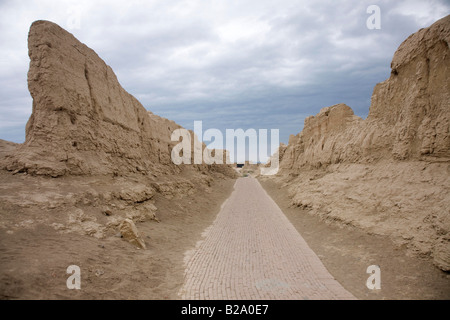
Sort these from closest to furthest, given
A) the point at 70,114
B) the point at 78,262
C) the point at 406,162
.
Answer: the point at 78,262
the point at 406,162
the point at 70,114

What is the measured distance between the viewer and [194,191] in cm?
2214

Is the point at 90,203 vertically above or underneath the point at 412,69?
underneath

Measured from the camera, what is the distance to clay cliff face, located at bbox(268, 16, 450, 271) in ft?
27.8

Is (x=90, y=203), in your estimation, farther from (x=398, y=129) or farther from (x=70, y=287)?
(x=398, y=129)

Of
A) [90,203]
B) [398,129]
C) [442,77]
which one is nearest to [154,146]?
[90,203]

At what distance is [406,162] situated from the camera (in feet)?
36.2

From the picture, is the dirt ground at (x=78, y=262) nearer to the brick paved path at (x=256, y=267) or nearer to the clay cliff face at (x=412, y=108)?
the brick paved path at (x=256, y=267)

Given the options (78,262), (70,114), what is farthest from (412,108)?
(70,114)

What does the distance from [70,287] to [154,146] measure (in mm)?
14529

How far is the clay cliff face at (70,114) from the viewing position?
11.1 metres

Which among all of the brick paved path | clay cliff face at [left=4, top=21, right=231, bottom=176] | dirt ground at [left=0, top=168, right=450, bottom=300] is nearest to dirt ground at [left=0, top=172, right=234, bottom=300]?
dirt ground at [left=0, top=168, right=450, bottom=300]

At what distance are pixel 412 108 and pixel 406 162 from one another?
2.58 meters

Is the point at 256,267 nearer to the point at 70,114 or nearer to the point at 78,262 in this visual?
the point at 78,262

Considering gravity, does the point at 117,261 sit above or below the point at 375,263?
above
